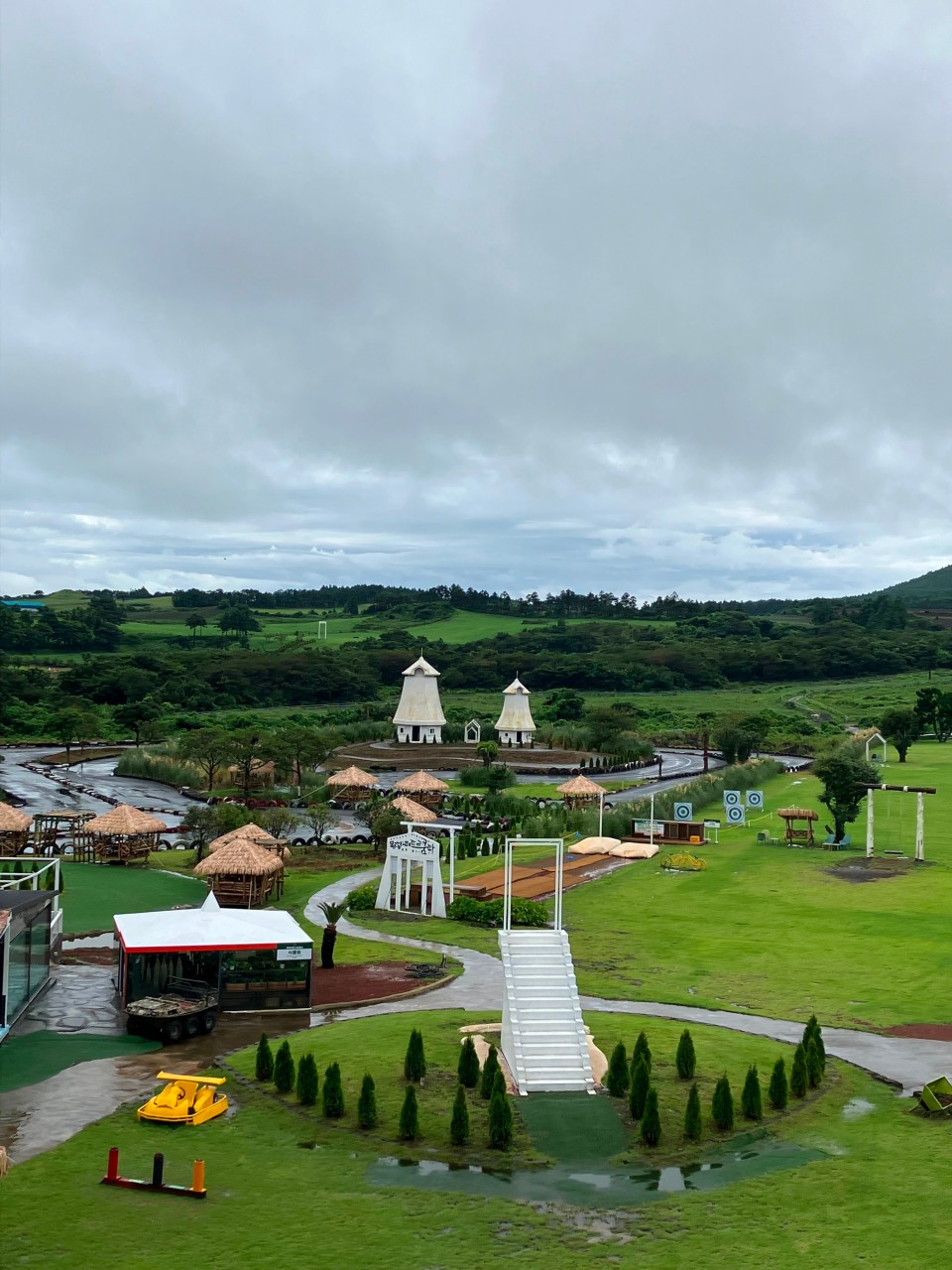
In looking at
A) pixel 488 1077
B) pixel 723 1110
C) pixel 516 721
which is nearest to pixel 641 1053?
pixel 723 1110

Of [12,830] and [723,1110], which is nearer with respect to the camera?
[723,1110]

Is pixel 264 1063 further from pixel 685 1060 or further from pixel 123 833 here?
pixel 123 833

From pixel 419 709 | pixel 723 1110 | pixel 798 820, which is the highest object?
pixel 419 709

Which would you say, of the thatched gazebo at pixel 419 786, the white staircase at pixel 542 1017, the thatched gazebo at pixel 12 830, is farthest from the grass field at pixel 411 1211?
the thatched gazebo at pixel 419 786

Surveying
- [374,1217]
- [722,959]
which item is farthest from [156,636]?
[374,1217]

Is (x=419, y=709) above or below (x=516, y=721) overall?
above

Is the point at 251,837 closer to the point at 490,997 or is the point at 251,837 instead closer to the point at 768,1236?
the point at 490,997

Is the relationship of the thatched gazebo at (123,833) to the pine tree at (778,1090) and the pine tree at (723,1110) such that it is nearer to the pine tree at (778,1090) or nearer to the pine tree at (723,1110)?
the pine tree at (778,1090)
